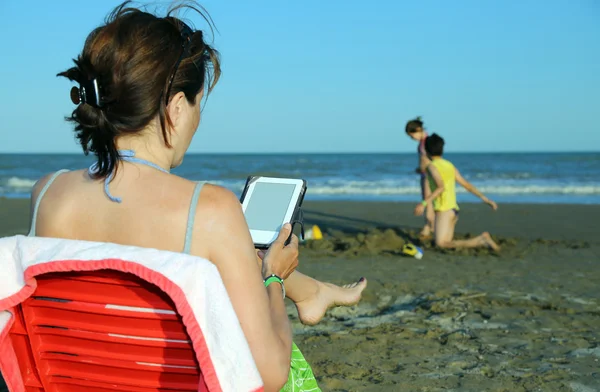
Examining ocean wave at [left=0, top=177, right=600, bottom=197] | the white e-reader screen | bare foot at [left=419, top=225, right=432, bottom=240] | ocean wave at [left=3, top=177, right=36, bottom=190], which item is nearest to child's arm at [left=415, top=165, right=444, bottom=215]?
bare foot at [left=419, top=225, right=432, bottom=240]

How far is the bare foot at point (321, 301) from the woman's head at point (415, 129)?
6.88 meters

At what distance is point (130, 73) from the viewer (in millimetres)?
1600

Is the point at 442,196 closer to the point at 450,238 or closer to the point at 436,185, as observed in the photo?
the point at 436,185

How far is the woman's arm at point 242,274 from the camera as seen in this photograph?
157cm

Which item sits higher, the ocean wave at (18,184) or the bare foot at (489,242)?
the bare foot at (489,242)

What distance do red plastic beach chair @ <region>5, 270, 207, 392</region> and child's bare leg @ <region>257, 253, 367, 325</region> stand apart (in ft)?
4.98

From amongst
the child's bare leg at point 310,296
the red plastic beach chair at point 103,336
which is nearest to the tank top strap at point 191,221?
the red plastic beach chair at point 103,336

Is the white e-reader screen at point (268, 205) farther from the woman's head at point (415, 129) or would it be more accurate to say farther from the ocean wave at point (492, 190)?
the ocean wave at point (492, 190)

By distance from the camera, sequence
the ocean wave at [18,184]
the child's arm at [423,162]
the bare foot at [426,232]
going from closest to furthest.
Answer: the bare foot at [426,232] → the child's arm at [423,162] → the ocean wave at [18,184]

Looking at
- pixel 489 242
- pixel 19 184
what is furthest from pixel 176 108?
pixel 19 184

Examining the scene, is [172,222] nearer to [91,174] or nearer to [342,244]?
[91,174]

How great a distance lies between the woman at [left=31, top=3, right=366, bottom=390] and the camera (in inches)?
62.5

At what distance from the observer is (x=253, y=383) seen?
1516mm

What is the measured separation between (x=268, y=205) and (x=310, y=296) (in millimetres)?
949
